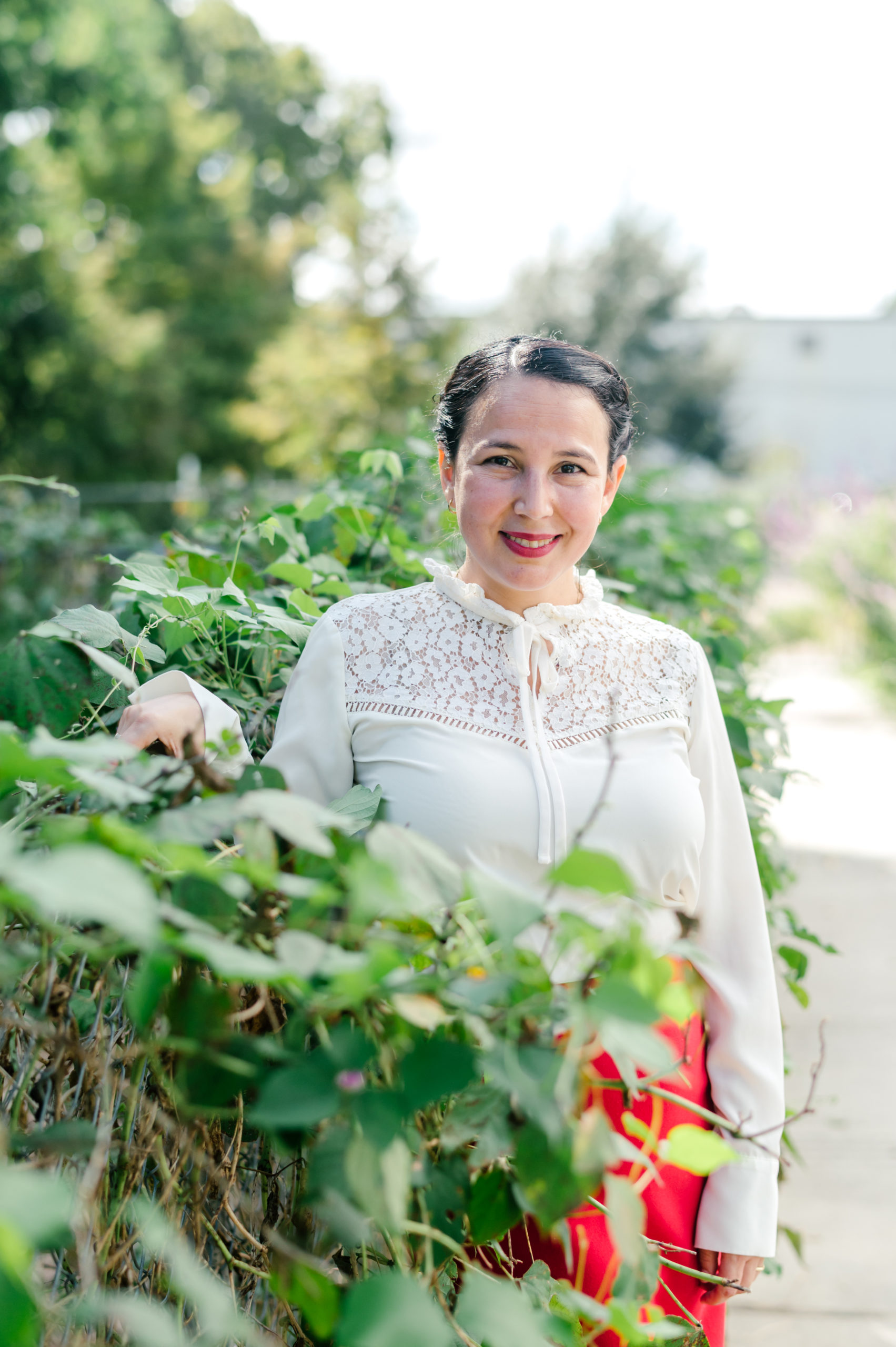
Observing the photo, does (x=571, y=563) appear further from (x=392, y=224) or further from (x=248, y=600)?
(x=392, y=224)

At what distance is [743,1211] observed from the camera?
1664 mm

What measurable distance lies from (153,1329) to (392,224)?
22.0 metres

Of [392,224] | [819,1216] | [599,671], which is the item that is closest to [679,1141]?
[599,671]

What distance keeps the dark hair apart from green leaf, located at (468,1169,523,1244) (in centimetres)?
134

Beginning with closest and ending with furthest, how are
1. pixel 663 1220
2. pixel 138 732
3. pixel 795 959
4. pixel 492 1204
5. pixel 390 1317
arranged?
pixel 390 1317 → pixel 492 1204 → pixel 138 732 → pixel 663 1220 → pixel 795 959

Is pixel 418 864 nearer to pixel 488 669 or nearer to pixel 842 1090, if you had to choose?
pixel 488 669

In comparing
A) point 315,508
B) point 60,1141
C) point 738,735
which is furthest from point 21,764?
point 738,735

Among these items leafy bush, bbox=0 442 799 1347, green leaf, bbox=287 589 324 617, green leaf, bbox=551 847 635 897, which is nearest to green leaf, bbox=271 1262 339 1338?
leafy bush, bbox=0 442 799 1347

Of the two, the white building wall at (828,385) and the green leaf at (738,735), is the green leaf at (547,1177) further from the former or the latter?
the white building wall at (828,385)

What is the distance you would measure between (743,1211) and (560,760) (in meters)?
0.72

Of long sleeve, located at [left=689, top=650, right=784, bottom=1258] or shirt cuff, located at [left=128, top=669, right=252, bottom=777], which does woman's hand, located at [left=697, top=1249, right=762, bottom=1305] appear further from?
shirt cuff, located at [left=128, top=669, right=252, bottom=777]

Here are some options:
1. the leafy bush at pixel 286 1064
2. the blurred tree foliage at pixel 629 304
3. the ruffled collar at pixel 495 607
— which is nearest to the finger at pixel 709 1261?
the leafy bush at pixel 286 1064

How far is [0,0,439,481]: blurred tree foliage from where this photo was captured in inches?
665

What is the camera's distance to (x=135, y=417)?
2567cm
